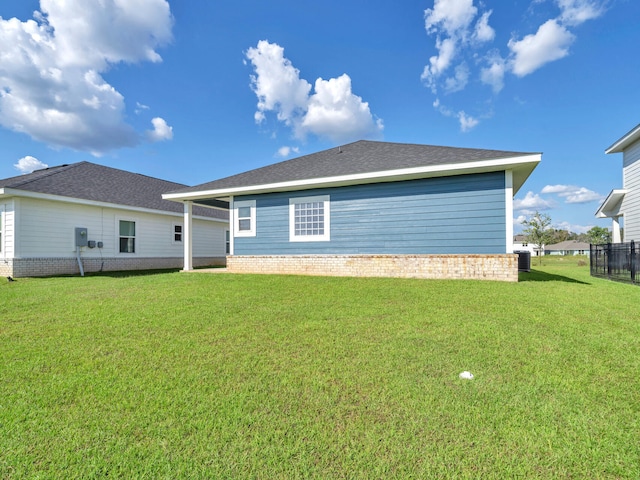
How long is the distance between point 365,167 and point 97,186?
42.9 ft

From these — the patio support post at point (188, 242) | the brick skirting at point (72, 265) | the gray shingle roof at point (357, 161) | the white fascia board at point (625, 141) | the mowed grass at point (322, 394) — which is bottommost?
the mowed grass at point (322, 394)

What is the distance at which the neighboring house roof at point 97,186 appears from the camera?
12.2 meters

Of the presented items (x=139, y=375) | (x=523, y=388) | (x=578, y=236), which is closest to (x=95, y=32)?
(x=139, y=375)

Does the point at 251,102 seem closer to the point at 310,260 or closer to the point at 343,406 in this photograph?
the point at 310,260

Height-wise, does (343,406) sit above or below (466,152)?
below

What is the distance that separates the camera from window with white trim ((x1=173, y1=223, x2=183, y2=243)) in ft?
56.6

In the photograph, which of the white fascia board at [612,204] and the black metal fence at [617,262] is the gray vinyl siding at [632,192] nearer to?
the white fascia board at [612,204]

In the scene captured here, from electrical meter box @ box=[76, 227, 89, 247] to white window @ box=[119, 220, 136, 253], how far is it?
1.58 m

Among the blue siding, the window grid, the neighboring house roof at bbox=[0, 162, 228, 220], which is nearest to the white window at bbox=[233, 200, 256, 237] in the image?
the blue siding

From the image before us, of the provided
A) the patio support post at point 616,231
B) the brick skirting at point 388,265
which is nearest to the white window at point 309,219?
the brick skirting at point 388,265

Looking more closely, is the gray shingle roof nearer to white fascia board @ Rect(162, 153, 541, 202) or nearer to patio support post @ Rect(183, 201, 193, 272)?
white fascia board @ Rect(162, 153, 541, 202)

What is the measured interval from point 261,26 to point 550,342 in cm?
1409

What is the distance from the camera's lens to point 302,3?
10.7 m

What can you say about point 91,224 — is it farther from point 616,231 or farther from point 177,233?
point 616,231
